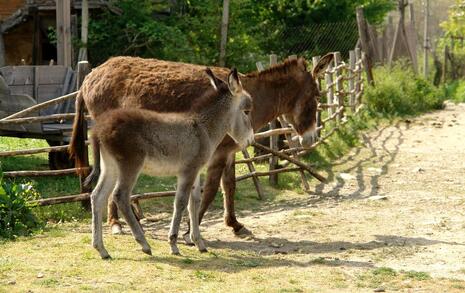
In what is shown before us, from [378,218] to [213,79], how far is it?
10.0 ft

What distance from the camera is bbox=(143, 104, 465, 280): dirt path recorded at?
8039 mm

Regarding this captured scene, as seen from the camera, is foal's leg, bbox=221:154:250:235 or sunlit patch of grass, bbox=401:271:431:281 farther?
foal's leg, bbox=221:154:250:235

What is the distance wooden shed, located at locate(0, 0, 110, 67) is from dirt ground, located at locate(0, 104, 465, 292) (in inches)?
368

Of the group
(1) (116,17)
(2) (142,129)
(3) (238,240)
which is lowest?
(3) (238,240)

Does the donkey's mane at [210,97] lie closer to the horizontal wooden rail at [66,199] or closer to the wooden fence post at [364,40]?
the horizontal wooden rail at [66,199]

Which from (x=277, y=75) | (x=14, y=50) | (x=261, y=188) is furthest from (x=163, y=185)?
(x=14, y=50)

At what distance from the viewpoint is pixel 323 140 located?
14.5 m

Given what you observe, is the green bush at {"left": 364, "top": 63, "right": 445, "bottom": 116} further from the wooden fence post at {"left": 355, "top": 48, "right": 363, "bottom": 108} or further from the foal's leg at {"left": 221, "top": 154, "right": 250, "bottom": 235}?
the foal's leg at {"left": 221, "top": 154, "right": 250, "bottom": 235}

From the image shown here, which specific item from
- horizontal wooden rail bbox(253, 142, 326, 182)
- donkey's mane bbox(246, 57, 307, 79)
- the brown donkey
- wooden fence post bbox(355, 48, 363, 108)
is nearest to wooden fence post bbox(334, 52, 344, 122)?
wooden fence post bbox(355, 48, 363, 108)

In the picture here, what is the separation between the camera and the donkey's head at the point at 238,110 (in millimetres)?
8008

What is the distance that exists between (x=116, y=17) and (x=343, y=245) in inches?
490

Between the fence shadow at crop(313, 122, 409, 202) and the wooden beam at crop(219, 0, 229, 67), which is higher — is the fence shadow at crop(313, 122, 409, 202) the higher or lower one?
the lower one

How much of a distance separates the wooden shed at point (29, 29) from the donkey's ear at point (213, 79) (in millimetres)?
11157

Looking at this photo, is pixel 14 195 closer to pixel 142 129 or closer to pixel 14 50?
pixel 142 129
